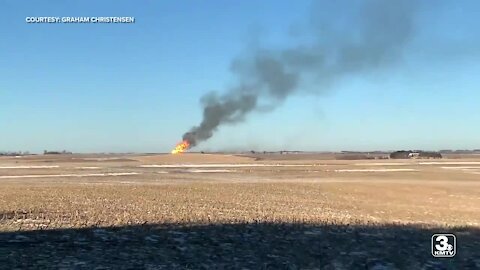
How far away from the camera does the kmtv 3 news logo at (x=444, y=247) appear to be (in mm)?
13832

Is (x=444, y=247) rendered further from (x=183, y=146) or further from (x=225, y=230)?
(x=183, y=146)

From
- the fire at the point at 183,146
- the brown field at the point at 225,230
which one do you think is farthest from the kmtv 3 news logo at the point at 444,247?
the fire at the point at 183,146

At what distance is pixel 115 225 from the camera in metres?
17.6

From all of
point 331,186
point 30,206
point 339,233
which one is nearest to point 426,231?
point 339,233

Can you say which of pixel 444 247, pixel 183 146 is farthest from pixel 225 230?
pixel 183 146

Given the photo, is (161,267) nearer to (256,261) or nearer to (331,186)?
(256,261)

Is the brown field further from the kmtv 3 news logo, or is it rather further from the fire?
the fire

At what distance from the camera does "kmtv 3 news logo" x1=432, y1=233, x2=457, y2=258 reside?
1383 cm

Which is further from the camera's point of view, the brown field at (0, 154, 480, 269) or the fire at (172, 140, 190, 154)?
the fire at (172, 140, 190, 154)

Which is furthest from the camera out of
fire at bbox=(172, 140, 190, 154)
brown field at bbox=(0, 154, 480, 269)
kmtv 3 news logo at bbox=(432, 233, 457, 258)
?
fire at bbox=(172, 140, 190, 154)

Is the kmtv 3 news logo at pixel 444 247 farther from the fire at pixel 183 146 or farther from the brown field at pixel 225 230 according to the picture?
the fire at pixel 183 146

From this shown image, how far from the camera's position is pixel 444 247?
→ 47.1ft

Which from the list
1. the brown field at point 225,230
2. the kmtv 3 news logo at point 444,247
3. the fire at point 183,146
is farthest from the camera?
the fire at point 183,146

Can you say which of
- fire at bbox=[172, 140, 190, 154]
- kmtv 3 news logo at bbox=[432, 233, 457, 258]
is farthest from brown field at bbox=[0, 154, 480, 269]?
fire at bbox=[172, 140, 190, 154]
